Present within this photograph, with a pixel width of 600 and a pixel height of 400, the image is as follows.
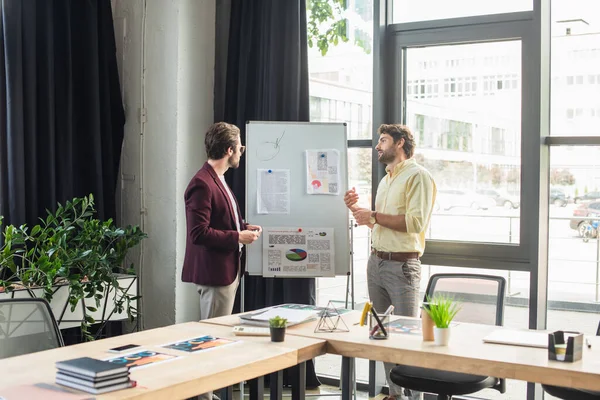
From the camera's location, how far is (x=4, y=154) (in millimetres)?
4328

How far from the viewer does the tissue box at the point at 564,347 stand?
2.47 m

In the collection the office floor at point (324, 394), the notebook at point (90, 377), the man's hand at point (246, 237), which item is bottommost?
→ the office floor at point (324, 394)

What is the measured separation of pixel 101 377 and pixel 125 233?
243 cm

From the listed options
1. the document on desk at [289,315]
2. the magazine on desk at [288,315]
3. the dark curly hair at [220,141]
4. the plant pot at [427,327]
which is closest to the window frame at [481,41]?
the dark curly hair at [220,141]

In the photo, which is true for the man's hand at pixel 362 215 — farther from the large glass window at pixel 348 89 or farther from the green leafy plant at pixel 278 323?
the green leafy plant at pixel 278 323

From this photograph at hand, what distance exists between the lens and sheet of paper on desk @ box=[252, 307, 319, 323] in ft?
10.3

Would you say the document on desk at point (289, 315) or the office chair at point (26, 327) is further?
the document on desk at point (289, 315)

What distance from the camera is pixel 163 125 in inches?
193

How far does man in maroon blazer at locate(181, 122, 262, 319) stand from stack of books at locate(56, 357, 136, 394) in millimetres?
1640

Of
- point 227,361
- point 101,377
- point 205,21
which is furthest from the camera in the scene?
point 205,21

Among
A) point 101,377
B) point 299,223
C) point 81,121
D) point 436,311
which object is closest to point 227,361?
point 101,377

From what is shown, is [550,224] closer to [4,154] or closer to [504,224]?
[504,224]

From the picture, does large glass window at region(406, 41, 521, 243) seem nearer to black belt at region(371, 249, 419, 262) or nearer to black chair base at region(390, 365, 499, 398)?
black belt at region(371, 249, 419, 262)

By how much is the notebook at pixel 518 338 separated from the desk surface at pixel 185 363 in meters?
0.67
